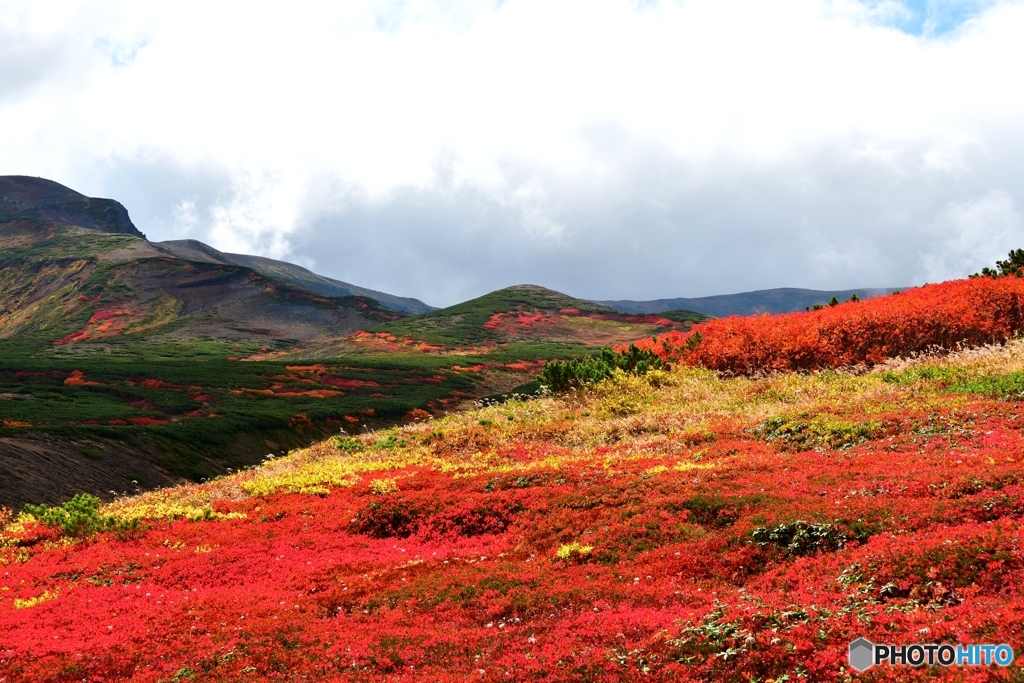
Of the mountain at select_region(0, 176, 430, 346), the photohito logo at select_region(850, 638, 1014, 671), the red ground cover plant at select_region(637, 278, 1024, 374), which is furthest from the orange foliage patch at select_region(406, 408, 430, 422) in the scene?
the mountain at select_region(0, 176, 430, 346)

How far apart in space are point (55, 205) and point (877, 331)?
205050mm

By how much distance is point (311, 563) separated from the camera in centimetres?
1318

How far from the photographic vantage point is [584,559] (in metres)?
11.6

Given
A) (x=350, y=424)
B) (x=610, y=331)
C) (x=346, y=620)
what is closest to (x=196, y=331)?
(x=610, y=331)

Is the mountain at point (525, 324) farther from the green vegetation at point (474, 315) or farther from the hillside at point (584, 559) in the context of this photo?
the hillside at point (584, 559)

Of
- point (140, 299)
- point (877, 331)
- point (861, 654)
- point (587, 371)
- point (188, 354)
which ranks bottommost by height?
point (861, 654)

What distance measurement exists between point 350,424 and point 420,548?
95.5 ft

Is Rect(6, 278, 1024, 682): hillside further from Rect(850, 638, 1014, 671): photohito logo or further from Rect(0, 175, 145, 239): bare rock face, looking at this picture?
Rect(0, 175, 145, 239): bare rock face

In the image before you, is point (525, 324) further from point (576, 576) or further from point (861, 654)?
point (861, 654)

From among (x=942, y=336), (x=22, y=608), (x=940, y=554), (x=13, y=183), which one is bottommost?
(x=22, y=608)

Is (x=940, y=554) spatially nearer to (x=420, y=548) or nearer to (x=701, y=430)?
→ (x=420, y=548)

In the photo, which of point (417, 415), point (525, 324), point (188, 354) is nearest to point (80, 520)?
point (417, 415)

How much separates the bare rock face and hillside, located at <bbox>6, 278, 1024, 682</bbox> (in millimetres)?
181103

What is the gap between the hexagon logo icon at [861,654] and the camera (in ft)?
21.0
